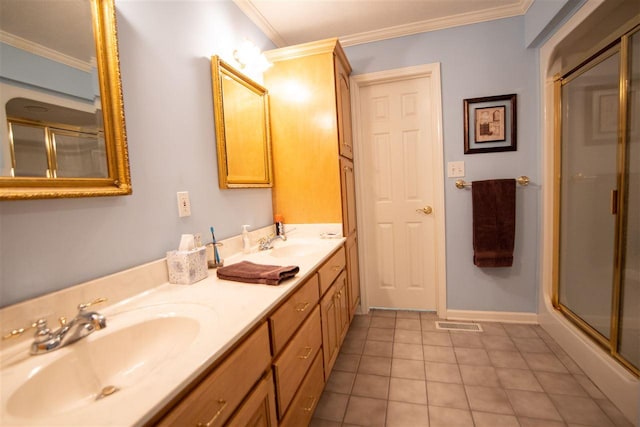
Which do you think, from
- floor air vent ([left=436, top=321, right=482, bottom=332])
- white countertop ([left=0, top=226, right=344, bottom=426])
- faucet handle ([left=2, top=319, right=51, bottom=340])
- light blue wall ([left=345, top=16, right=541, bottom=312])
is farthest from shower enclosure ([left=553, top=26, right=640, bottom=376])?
faucet handle ([left=2, top=319, right=51, bottom=340])

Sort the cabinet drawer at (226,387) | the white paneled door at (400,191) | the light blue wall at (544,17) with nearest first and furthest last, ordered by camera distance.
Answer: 1. the cabinet drawer at (226,387)
2. the light blue wall at (544,17)
3. the white paneled door at (400,191)

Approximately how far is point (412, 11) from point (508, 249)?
6.22 feet

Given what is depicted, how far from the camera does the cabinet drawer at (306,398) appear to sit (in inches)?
41.8

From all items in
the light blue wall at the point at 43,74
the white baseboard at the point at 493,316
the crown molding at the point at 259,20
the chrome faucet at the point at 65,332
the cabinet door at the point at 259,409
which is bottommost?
the white baseboard at the point at 493,316

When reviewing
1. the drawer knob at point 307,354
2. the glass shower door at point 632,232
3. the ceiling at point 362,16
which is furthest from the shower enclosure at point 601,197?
the drawer knob at point 307,354

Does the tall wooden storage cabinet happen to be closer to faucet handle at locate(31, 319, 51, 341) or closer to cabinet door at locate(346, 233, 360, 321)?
cabinet door at locate(346, 233, 360, 321)

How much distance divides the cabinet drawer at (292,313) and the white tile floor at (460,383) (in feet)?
2.14

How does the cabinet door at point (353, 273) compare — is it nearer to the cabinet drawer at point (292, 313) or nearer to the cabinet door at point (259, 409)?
the cabinet drawer at point (292, 313)

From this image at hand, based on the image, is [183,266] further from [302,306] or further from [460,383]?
[460,383]

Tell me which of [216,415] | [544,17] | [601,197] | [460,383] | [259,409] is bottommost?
[460,383]

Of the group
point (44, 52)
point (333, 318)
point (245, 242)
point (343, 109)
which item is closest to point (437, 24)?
point (343, 109)

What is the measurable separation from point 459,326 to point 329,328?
4.23ft

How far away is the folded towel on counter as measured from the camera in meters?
1.04

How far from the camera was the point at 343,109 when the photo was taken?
2117 millimetres
